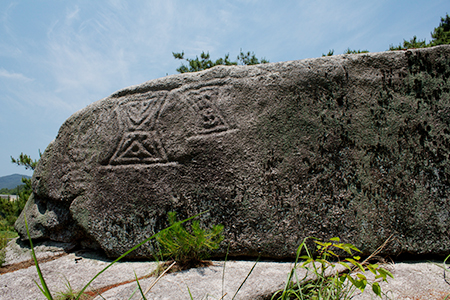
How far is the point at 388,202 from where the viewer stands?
196cm

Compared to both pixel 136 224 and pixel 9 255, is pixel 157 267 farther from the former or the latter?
pixel 9 255

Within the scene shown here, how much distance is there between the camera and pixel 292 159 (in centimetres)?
201

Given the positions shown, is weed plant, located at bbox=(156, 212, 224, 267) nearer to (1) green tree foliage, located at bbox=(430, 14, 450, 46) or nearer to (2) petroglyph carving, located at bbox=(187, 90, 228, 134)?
(2) petroglyph carving, located at bbox=(187, 90, 228, 134)

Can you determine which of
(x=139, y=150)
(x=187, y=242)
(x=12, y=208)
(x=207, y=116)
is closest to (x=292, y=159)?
(x=207, y=116)

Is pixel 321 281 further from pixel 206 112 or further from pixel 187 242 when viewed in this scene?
pixel 206 112

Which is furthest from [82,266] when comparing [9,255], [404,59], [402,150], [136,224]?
[404,59]

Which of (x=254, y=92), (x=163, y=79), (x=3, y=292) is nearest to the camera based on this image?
(x=3, y=292)

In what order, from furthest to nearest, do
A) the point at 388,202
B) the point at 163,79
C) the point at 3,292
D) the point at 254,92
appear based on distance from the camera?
the point at 163,79 < the point at 254,92 < the point at 388,202 < the point at 3,292

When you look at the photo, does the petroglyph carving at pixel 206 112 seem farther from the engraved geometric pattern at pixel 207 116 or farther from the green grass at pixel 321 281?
the green grass at pixel 321 281

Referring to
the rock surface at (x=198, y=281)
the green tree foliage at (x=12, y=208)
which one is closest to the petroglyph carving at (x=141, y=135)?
the rock surface at (x=198, y=281)

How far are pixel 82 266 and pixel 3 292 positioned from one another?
0.48 meters

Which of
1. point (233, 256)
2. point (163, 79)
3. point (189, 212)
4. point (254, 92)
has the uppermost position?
point (163, 79)

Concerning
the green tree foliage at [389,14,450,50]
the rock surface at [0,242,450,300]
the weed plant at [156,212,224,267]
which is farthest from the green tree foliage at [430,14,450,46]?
the weed plant at [156,212,224,267]

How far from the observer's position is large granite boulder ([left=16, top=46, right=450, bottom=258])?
1.96m
